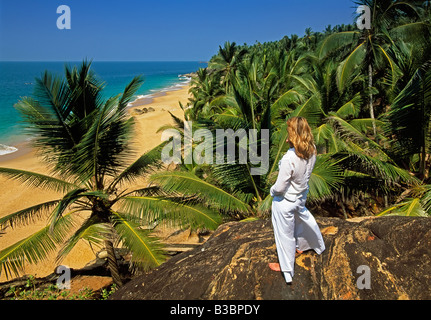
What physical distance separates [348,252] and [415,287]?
62cm

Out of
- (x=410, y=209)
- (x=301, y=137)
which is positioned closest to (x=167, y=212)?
(x=301, y=137)

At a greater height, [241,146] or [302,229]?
[241,146]

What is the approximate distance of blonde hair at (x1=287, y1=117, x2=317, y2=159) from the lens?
8.48 ft

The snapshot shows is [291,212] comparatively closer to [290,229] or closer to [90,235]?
[290,229]

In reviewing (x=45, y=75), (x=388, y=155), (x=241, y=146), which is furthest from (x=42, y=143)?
(x=388, y=155)

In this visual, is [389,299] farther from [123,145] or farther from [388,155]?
[123,145]

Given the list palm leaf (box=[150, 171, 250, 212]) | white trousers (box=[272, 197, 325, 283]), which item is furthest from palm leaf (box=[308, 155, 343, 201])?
white trousers (box=[272, 197, 325, 283])

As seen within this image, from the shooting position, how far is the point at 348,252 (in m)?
2.95

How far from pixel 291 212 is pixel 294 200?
0.49 ft

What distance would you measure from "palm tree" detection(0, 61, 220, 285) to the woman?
7.77 feet

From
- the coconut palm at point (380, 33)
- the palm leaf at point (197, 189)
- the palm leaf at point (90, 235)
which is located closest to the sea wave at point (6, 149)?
the palm leaf at point (90, 235)

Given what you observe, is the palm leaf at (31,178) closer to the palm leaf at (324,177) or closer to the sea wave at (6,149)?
the palm leaf at (324,177)

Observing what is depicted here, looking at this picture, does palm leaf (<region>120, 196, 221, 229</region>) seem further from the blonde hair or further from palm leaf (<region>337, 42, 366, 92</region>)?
palm leaf (<region>337, 42, 366, 92</region>)

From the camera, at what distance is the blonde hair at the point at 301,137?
2584mm
